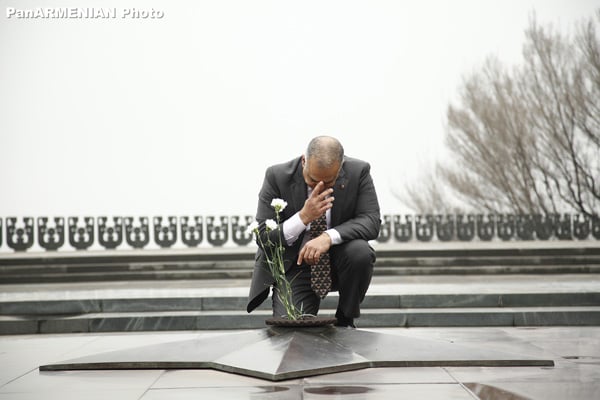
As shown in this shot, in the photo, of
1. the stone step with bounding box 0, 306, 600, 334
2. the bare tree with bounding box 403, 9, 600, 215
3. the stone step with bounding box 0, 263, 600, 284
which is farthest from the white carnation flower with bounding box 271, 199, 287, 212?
the bare tree with bounding box 403, 9, 600, 215

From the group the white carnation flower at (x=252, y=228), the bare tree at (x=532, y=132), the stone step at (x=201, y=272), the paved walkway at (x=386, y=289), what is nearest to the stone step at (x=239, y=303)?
the paved walkway at (x=386, y=289)

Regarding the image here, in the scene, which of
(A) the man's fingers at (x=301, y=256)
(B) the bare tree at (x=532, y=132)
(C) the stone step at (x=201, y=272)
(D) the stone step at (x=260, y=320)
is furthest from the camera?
(B) the bare tree at (x=532, y=132)

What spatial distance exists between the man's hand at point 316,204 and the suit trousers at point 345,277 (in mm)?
330

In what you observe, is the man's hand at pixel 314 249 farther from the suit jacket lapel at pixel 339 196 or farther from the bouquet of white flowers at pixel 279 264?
the suit jacket lapel at pixel 339 196

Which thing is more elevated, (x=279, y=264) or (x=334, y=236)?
(x=334, y=236)

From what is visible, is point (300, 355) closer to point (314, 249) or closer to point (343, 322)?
point (314, 249)

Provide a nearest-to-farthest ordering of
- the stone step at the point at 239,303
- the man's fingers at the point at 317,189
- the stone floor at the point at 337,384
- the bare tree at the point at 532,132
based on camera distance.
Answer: the stone floor at the point at 337,384
the man's fingers at the point at 317,189
the stone step at the point at 239,303
the bare tree at the point at 532,132

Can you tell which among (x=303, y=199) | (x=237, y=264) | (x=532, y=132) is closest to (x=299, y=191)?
(x=303, y=199)

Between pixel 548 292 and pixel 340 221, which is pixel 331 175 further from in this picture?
pixel 548 292

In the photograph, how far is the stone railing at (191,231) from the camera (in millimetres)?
18453

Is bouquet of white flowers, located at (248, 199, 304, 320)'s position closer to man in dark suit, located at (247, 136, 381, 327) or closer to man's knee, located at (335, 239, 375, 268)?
man in dark suit, located at (247, 136, 381, 327)

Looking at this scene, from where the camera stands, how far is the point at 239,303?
7.78m

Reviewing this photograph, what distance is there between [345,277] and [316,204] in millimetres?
521

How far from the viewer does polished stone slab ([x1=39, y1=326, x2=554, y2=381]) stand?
3836 mm
